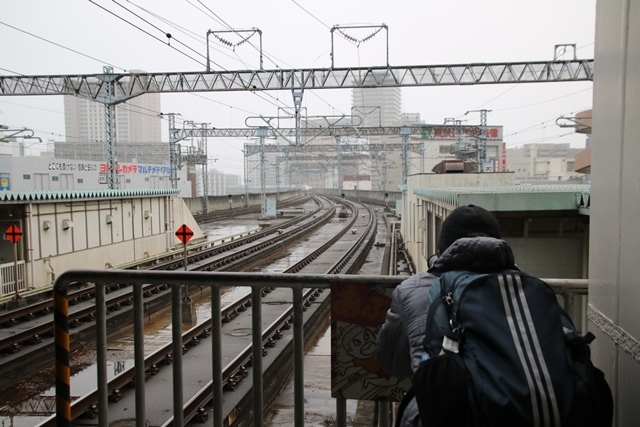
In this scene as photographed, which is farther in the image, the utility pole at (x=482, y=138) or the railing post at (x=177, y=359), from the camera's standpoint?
the utility pole at (x=482, y=138)

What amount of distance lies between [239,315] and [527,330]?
10.8 metres

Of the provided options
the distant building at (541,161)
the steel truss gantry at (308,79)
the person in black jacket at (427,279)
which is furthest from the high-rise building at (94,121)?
→ the person in black jacket at (427,279)

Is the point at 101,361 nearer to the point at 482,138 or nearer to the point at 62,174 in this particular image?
the point at 482,138

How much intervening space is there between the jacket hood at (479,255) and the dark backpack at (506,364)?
9cm

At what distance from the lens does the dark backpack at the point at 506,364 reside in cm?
151

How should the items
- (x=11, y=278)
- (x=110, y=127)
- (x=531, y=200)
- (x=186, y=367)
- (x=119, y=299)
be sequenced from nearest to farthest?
(x=531, y=200) < (x=186, y=367) < (x=119, y=299) < (x=11, y=278) < (x=110, y=127)

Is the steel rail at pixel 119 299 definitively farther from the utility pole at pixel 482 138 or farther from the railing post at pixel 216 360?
the utility pole at pixel 482 138

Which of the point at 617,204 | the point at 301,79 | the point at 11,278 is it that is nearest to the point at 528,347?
the point at 617,204

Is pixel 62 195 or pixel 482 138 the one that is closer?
pixel 62 195

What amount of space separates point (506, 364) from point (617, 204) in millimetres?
786

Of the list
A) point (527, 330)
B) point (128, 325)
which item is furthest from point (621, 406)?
point (128, 325)

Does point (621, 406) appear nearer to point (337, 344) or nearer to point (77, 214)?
point (337, 344)

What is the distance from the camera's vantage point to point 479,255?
72.6 inches

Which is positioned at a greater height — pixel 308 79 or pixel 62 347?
pixel 308 79
